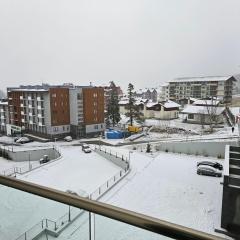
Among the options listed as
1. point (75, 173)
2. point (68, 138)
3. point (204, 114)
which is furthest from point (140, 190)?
point (204, 114)

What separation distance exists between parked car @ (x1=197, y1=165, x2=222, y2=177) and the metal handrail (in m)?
6.97

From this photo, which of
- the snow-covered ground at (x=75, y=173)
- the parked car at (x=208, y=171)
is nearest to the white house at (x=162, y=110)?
the snow-covered ground at (x=75, y=173)

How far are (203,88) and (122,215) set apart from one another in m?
26.2

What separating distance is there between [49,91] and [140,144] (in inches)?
222

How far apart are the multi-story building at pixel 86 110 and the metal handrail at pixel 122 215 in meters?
14.4

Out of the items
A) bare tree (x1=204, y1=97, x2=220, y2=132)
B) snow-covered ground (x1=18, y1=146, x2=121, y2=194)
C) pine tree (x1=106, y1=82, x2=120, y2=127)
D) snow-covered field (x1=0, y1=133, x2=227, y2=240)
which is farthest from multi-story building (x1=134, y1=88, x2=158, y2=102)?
snow-covered ground (x1=18, y1=146, x2=121, y2=194)

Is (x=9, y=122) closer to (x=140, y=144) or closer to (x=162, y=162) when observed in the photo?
(x=140, y=144)

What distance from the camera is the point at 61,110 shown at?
588 inches

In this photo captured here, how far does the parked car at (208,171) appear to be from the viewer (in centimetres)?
710

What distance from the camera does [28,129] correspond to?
16.1 metres

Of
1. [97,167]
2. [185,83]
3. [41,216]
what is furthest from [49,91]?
[185,83]

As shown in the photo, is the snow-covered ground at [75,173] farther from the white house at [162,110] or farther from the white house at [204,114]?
the white house at [162,110]

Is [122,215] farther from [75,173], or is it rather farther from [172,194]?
[75,173]

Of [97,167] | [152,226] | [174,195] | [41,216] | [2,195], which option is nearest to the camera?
[152,226]
